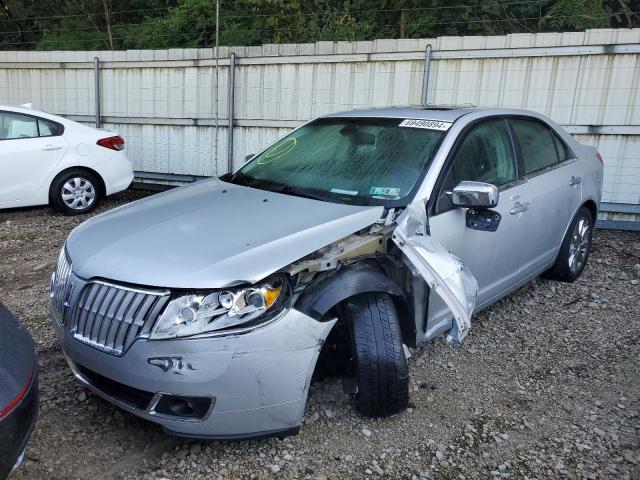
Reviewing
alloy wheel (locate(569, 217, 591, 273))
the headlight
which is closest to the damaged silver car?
the headlight

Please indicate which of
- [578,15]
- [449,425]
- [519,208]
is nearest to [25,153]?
[519,208]

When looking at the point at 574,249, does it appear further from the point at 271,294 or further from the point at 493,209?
the point at 271,294

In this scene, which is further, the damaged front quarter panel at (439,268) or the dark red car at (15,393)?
the damaged front quarter panel at (439,268)

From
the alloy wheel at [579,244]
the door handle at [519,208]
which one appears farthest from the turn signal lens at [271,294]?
the alloy wheel at [579,244]

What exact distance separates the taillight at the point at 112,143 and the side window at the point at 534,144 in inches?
212

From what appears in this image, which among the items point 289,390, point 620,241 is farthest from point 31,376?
point 620,241

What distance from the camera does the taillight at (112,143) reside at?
7676 millimetres

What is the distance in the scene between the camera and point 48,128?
289 inches

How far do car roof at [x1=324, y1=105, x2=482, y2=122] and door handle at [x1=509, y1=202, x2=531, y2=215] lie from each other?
0.71 meters

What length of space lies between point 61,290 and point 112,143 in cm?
534

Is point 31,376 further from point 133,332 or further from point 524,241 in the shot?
point 524,241

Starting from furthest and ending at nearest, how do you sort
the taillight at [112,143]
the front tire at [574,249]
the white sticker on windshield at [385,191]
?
the taillight at [112,143], the front tire at [574,249], the white sticker on windshield at [385,191]

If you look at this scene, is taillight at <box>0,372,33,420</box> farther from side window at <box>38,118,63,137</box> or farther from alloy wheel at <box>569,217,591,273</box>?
side window at <box>38,118,63,137</box>

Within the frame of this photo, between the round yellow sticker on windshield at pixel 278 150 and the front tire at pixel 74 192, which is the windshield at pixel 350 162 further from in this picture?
the front tire at pixel 74 192
